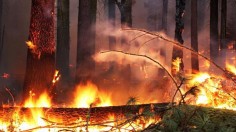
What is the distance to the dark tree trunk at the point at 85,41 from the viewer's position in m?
12.8

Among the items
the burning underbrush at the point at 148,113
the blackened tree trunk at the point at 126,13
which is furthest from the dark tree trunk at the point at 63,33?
the burning underbrush at the point at 148,113

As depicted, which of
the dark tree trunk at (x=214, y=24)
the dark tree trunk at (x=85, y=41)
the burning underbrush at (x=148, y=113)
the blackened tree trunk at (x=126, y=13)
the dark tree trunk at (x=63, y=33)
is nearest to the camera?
the burning underbrush at (x=148, y=113)

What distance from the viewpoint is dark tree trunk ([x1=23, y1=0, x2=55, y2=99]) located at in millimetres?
8641

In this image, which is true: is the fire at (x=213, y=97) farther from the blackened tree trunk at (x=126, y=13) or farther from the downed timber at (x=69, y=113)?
the blackened tree trunk at (x=126, y=13)

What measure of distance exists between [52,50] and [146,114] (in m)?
5.20

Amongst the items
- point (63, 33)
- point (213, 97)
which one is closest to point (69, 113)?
point (213, 97)

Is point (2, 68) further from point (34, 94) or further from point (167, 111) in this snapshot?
point (167, 111)

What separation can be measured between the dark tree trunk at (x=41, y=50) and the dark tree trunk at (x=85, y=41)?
4.12 meters

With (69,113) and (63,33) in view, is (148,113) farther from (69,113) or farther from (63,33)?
(63,33)

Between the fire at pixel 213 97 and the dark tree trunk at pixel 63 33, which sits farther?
the dark tree trunk at pixel 63 33

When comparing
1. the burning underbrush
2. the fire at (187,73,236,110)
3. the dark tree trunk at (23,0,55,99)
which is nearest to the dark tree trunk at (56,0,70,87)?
the dark tree trunk at (23,0,55,99)

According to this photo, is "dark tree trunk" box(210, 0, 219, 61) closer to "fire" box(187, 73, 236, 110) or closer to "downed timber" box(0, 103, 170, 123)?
"fire" box(187, 73, 236, 110)

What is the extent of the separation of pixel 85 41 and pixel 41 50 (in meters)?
4.37

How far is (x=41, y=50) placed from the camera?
8.66m
